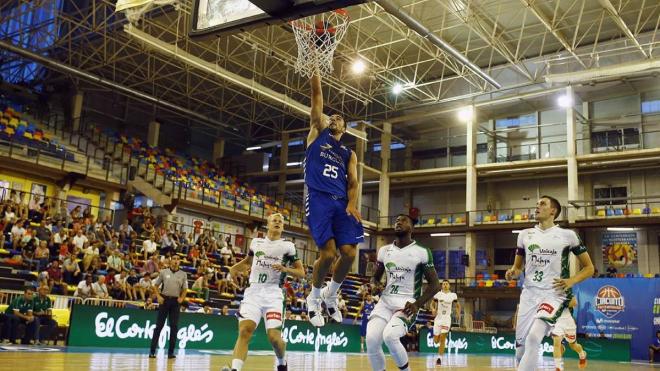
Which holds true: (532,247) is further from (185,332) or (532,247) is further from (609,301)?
(609,301)

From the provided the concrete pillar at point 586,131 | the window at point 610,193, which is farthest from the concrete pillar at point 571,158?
the window at point 610,193

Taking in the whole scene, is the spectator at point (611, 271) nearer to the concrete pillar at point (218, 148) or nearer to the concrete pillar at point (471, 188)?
the concrete pillar at point (471, 188)

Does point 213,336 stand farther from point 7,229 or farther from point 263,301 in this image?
point 263,301

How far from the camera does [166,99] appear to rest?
4003cm

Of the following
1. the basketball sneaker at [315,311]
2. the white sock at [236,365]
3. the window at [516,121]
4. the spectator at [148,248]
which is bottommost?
the white sock at [236,365]

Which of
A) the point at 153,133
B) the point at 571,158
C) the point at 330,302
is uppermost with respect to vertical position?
the point at 153,133

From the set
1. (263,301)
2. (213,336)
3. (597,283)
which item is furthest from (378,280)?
(597,283)

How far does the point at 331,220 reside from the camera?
6191 mm

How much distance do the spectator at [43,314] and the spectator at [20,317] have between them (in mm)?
119

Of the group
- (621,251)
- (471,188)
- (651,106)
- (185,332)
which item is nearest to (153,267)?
(185,332)

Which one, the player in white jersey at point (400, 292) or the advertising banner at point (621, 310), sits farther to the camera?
the advertising banner at point (621, 310)

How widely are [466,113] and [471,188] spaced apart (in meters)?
4.48

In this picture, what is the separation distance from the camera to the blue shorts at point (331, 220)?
615 cm

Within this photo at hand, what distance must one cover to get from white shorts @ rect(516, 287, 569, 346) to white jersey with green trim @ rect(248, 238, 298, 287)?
2.92 m
